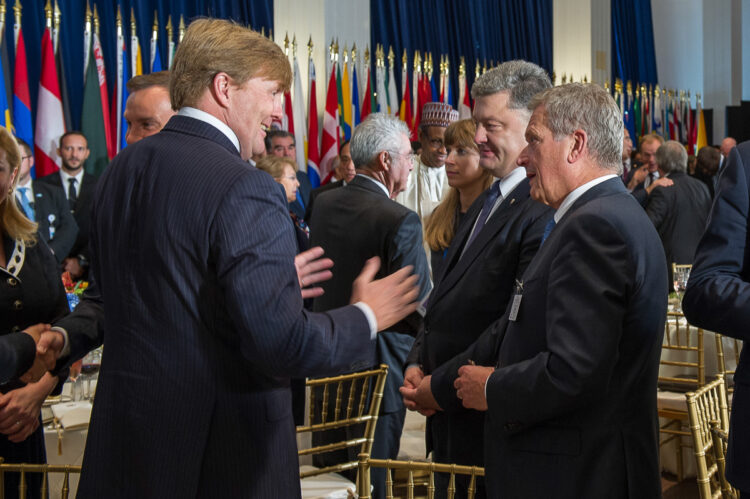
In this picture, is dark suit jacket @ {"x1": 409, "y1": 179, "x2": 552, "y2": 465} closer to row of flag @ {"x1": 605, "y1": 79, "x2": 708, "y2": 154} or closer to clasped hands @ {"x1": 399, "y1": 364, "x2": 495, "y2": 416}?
clasped hands @ {"x1": 399, "y1": 364, "x2": 495, "y2": 416}

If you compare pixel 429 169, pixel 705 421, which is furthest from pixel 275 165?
pixel 705 421

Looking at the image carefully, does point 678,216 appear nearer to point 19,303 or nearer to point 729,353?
point 729,353

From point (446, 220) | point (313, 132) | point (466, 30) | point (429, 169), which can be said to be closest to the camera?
point (446, 220)

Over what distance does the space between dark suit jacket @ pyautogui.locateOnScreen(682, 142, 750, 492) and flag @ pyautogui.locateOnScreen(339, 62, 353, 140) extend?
6.89 metres

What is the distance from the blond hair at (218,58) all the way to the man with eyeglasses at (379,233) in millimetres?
1740

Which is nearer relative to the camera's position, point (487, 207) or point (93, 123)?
point (487, 207)

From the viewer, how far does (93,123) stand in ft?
22.4

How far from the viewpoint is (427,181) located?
598 cm

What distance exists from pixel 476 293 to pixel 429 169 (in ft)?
12.4

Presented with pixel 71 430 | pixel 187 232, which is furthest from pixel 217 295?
pixel 71 430

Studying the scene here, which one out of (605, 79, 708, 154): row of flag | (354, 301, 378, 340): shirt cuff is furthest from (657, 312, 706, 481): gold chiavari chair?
(605, 79, 708, 154): row of flag

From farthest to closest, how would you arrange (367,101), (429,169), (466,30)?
(466,30)
(367,101)
(429,169)

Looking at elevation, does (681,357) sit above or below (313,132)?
below

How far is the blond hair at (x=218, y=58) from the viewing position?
5.25 ft
